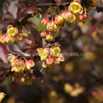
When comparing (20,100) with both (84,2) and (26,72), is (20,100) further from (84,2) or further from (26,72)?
(84,2)

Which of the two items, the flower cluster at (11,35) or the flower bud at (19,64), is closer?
the flower bud at (19,64)

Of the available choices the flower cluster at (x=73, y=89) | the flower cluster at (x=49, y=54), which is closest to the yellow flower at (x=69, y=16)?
the flower cluster at (x=49, y=54)

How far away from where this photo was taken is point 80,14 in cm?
77

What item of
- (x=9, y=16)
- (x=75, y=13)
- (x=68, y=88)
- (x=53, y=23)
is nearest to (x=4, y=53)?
(x=9, y=16)

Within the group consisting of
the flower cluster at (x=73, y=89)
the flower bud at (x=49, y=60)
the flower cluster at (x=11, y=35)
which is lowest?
the flower cluster at (x=73, y=89)

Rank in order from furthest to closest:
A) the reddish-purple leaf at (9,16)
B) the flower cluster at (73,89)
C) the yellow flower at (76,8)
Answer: the flower cluster at (73,89)
the reddish-purple leaf at (9,16)
the yellow flower at (76,8)

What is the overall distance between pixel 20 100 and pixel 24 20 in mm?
985

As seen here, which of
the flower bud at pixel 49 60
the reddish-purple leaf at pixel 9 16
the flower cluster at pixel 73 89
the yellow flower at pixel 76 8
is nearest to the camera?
the yellow flower at pixel 76 8

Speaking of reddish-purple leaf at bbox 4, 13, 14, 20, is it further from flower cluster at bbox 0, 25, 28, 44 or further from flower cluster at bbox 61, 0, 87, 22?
flower cluster at bbox 61, 0, 87, 22

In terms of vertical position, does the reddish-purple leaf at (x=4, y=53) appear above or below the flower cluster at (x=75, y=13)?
below

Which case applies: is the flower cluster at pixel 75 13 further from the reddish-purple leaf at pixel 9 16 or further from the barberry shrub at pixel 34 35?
the reddish-purple leaf at pixel 9 16

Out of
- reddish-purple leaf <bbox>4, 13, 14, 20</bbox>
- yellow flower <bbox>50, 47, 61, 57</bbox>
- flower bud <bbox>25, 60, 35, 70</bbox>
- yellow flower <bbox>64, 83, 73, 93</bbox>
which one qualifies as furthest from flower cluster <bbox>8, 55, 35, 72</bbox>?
yellow flower <bbox>64, 83, 73, 93</bbox>

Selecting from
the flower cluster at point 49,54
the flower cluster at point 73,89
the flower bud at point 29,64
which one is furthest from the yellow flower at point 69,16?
the flower cluster at point 73,89

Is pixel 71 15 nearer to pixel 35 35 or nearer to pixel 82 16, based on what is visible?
pixel 82 16
